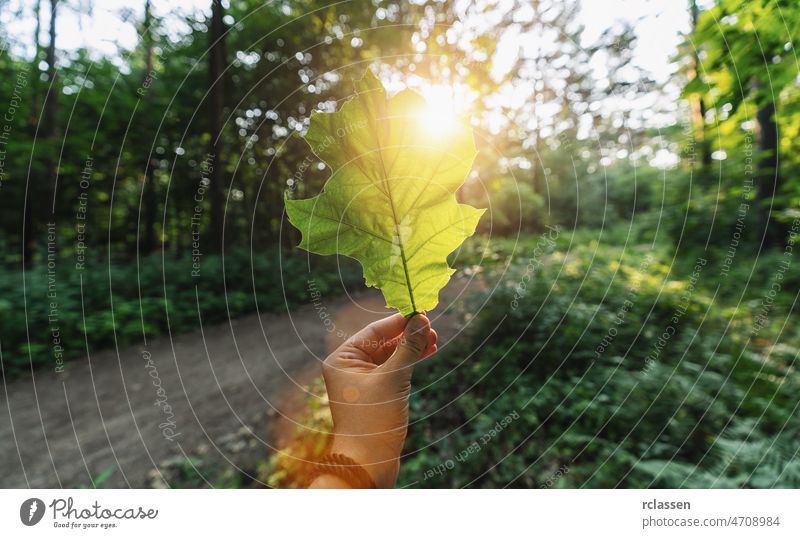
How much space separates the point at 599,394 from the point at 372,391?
332 cm

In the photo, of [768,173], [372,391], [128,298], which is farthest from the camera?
[128,298]

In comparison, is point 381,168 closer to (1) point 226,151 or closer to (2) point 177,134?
(1) point 226,151

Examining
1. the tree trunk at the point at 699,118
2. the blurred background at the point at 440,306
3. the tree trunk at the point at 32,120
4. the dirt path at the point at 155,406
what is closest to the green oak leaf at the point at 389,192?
the blurred background at the point at 440,306

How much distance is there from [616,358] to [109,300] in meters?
8.54

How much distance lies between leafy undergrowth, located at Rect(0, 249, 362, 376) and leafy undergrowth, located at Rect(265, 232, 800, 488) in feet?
7.68

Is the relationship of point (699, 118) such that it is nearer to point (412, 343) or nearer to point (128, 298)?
point (412, 343)

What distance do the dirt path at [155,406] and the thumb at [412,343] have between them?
169 centimetres

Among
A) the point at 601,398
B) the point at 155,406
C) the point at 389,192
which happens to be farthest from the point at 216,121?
the point at 389,192

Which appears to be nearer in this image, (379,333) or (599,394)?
(379,333)

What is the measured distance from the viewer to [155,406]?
17.3 feet

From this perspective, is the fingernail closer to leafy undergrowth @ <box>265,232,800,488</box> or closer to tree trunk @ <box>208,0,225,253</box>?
leafy undergrowth @ <box>265,232,800,488</box>

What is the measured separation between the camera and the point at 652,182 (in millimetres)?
18875
